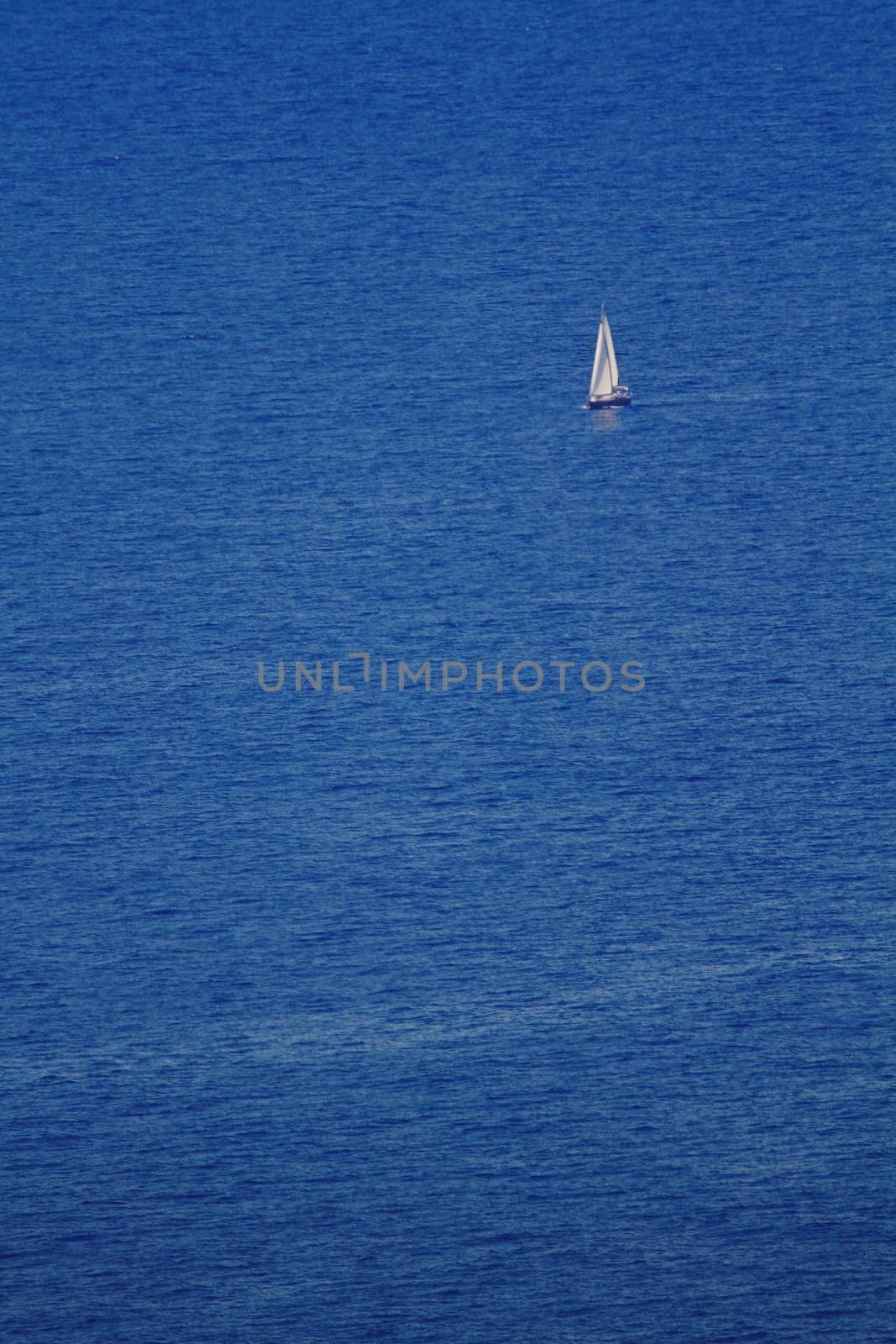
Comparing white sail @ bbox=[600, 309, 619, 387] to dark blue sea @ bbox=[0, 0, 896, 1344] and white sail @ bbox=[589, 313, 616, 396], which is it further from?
dark blue sea @ bbox=[0, 0, 896, 1344]

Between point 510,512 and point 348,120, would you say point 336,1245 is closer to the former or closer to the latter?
point 510,512

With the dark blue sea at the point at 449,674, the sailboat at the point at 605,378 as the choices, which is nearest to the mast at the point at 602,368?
the sailboat at the point at 605,378

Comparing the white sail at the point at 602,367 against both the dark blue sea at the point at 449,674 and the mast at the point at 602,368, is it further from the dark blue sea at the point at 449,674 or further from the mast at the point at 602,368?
the dark blue sea at the point at 449,674

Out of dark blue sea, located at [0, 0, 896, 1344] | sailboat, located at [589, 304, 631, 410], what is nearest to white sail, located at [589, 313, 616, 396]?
sailboat, located at [589, 304, 631, 410]

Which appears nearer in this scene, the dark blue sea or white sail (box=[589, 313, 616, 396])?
the dark blue sea

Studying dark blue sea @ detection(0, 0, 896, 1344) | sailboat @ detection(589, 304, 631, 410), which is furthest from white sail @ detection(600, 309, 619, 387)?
dark blue sea @ detection(0, 0, 896, 1344)

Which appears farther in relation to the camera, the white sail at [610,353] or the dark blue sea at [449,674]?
the white sail at [610,353]
